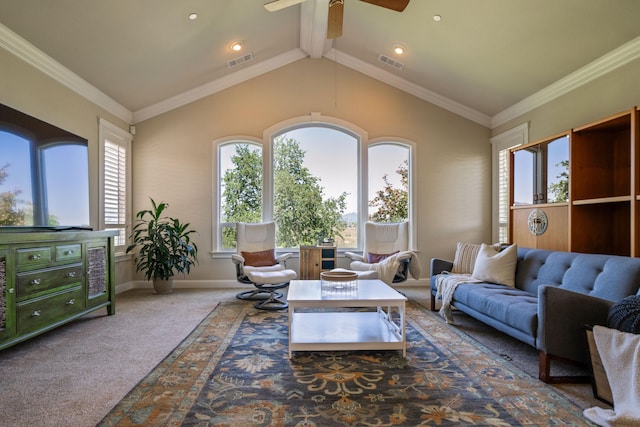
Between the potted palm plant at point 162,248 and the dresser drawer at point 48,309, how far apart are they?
157cm

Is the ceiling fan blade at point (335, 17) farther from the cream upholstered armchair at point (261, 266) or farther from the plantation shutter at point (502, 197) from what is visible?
the plantation shutter at point (502, 197)

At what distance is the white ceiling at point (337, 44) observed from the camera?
11.1 feet

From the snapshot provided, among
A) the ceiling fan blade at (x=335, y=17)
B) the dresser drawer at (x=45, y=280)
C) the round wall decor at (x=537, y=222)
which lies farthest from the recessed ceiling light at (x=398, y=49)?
the dresser drawer at (x=45, y=280)

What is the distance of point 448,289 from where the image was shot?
374 centimetres

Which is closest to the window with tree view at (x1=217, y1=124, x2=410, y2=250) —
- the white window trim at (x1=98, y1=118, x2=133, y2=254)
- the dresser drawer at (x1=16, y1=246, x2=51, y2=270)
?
the white window trim at (x1=98, y1=118, x2=133, y2=254)

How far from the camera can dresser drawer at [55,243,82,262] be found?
321cm

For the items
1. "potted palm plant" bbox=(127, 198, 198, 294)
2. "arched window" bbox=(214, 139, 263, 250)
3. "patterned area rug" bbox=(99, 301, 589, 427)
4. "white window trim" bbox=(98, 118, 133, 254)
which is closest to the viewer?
"patterned area rug" bbox=(99, 301, 589, 427)

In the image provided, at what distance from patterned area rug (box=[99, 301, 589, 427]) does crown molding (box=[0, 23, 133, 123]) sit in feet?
10.1

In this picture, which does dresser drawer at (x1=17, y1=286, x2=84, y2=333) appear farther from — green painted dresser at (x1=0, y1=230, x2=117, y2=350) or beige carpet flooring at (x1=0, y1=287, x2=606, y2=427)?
beige carpet flooring at (x1=0, y1=287, x2=606, y2=427)

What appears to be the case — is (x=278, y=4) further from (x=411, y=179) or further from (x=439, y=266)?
(x=411, y=179)

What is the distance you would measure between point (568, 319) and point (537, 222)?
190 cm

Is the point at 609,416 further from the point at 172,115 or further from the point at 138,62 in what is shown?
the point at 172,115

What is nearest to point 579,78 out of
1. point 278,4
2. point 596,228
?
point 596,228

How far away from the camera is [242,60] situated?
212 inches
